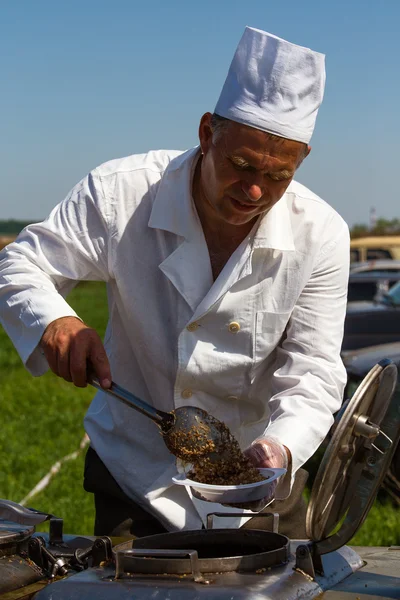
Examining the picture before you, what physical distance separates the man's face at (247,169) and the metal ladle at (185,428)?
530 millimetres

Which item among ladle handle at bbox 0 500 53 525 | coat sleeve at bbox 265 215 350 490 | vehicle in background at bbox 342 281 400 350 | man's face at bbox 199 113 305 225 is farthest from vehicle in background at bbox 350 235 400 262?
ladle handle at bbox 0 500 53 525

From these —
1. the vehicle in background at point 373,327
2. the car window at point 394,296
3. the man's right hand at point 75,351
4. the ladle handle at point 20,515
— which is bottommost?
the vehicle in background at point 373,327

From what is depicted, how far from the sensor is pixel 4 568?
6.39 ft

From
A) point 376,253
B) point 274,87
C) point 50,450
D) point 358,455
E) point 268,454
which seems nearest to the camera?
point 358,455

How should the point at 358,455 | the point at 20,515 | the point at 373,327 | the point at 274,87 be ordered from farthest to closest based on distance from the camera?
the point at 373,327 < the point at 274,87 < the point at 20,515 < the point at 358,455

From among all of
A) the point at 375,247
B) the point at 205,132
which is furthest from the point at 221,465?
the point at 375,247

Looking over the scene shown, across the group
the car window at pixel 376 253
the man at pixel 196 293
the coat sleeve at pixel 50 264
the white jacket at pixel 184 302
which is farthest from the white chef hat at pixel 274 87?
the car window at pixel 376 253

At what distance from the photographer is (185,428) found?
2348 mm

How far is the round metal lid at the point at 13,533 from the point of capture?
79.6 inches

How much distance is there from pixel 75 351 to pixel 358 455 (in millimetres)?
745

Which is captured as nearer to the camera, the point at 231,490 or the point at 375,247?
the point at 231,490

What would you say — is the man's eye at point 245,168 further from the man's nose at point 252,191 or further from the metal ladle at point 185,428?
the metal ladle at point 185,428

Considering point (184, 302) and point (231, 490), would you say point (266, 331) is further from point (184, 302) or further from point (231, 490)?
point (231, 490)

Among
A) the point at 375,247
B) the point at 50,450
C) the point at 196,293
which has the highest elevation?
the point at 196,293
